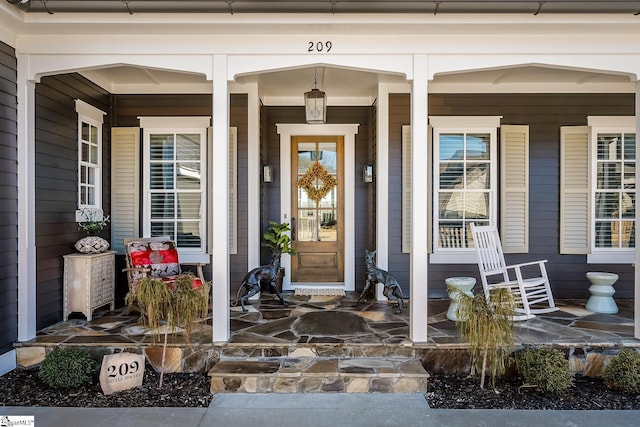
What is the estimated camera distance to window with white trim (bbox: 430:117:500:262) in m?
5.28

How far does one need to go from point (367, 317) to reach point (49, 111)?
377 cm

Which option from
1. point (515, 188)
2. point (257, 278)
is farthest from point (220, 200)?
point (515, 188)

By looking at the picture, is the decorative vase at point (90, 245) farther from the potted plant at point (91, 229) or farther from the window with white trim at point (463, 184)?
the window with white trim at point (463, 184)

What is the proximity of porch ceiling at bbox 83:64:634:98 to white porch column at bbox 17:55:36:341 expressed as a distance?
1.24 metres

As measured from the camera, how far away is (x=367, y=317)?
14.3ft

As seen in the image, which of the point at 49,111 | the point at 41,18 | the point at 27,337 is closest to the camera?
the point at 41,18

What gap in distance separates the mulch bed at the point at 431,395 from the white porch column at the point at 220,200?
0.51 metres

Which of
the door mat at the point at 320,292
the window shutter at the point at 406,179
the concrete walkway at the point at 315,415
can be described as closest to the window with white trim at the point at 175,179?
the door mat at the point at 320,292

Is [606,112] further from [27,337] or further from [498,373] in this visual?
[27,337]

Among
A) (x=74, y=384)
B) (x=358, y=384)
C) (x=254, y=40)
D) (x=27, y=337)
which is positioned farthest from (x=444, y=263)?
(x=27, y=337)

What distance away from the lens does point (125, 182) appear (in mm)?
5367

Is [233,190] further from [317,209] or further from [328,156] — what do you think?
[328,156]

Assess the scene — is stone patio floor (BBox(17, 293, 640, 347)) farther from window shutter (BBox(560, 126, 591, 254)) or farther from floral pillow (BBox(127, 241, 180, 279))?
window shutter (BBox(560, 126, 591, 254))

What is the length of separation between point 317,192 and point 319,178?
0.65 feet
